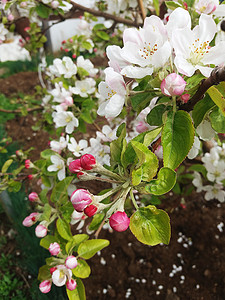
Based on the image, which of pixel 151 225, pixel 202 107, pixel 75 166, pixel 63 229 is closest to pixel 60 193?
pixel 63 229

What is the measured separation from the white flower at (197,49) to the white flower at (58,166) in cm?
64

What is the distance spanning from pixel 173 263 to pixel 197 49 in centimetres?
145

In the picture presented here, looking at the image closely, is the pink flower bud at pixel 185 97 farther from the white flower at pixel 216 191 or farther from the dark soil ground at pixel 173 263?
the dark soil ground at pixel 173 263

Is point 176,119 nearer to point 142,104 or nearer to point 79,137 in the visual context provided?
point 142,104

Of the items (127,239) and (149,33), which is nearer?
(149,33)

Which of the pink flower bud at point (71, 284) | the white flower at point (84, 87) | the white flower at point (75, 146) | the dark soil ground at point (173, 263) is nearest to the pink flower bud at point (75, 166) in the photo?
the pink flower bud at point (71, 284)

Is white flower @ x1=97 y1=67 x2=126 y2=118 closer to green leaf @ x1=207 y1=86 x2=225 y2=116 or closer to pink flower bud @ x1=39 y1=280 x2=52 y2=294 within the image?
green leaf @ x1=207 y1=86 x2=225 y2=116

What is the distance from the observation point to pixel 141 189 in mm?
570

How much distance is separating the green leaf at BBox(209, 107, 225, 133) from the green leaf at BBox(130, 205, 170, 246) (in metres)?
0.22

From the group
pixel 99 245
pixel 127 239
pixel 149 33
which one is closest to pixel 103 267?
pixel 127 239

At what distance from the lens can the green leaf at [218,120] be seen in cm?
59

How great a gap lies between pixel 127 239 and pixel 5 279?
0.80 metres

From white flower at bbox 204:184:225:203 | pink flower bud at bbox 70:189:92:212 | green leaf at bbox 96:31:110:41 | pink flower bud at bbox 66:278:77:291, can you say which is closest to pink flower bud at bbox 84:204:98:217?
pink flower bud at bbox 70:189:92:212

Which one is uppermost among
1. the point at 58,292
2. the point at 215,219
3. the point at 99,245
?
the point at 99,245
